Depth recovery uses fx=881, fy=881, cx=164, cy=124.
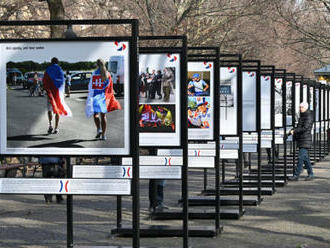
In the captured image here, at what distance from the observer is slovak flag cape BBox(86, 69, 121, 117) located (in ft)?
27.7

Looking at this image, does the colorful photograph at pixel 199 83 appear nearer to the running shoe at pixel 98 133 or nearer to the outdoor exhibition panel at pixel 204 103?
the outdoor exhibition panel at pixel 204 103

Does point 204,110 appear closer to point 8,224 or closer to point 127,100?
point 8,224

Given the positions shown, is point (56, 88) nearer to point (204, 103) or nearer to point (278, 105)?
point (204, 103)

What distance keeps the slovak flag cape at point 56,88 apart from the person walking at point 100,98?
244 mm

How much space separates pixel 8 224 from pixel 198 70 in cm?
354

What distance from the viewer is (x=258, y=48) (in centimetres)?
4012

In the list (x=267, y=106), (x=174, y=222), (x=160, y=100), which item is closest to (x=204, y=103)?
(x=174, y=222)

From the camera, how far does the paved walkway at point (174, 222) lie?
35.3ft

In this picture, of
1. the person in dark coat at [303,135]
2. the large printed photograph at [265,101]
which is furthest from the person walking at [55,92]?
the person in dark coat at [303,135]

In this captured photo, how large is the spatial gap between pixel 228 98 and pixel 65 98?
6.62 metres

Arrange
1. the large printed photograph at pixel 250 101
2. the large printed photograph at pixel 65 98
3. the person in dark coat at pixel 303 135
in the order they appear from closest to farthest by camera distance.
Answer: the large printed photograph at pixel 65 98, the large printed photograph at pixel 250 101, the person in dark coat at pixel 303 135

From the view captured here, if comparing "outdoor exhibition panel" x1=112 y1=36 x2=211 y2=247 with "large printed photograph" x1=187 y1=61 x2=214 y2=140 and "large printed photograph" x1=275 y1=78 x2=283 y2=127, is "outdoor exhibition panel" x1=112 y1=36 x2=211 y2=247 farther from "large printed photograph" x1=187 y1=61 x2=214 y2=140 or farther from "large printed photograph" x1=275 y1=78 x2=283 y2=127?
"large printed photograph" x1=275 y1=78 x2=283 y2=127

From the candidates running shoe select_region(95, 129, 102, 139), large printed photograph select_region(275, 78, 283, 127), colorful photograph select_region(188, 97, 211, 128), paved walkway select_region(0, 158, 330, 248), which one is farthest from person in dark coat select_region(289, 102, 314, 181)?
running shoe select_region(95, 129, 102, 139)

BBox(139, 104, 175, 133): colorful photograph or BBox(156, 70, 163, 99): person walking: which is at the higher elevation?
Result: BBox(156, 70, 163, 99): person walking
